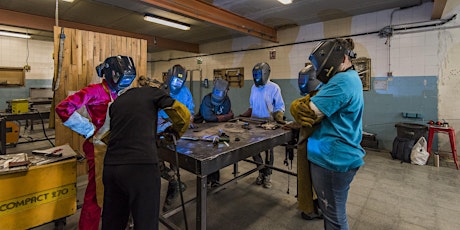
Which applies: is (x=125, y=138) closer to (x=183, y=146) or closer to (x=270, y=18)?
(x=183, y=146)

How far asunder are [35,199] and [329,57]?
8.48 feet

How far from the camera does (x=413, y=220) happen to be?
8.10 ft

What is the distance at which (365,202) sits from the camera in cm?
289

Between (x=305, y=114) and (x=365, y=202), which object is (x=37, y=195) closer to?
(x=305, y=114)

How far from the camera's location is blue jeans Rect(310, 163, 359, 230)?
1426 millimetres

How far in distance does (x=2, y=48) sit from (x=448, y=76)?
42.5 feet

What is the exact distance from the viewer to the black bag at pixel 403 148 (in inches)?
174

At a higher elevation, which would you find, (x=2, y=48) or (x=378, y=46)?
(x=2, y=48)

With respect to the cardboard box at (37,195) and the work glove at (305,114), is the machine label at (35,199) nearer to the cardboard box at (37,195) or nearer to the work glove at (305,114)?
the cardboard box at (37,195)

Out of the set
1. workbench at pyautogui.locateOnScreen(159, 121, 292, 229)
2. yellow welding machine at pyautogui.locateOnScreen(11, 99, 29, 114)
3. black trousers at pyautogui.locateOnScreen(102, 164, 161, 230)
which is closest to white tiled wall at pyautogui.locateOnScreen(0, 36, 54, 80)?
yellow welding machine at pyautogui.locateOnScreen(11, 99, 29, 114)

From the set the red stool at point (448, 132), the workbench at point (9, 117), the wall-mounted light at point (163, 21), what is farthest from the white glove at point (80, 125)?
the red stool at point (448, 132)

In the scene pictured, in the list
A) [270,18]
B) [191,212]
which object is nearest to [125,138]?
[191,212]

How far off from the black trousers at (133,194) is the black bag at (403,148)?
4.90 m

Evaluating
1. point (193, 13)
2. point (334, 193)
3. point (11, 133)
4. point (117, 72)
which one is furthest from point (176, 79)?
point (11, 133)
